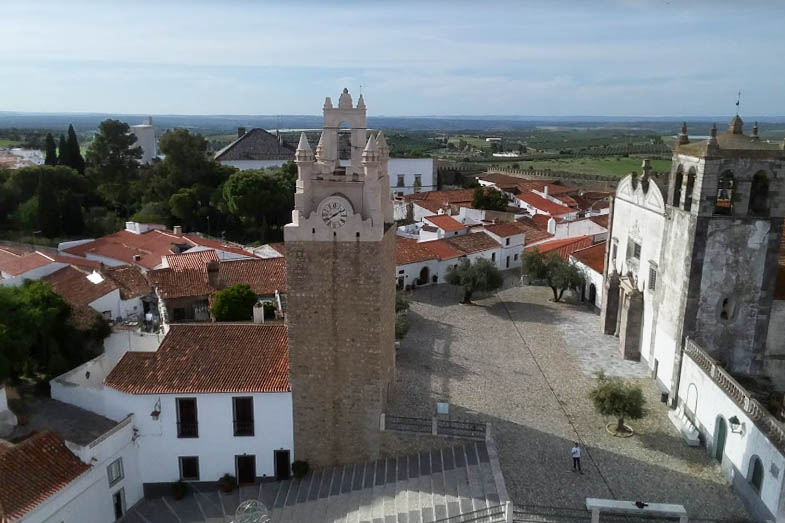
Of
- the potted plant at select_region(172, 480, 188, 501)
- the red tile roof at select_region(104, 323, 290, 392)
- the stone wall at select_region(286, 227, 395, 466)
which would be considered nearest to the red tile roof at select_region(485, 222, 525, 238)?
the stone wall at select_region(286, 227, 395, 466)

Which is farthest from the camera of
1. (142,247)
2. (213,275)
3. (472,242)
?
(472,242)

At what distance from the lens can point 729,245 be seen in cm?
1789

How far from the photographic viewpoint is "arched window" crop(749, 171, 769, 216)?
701 inches

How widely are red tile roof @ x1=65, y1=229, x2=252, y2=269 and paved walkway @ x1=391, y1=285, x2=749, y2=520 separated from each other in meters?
12.9

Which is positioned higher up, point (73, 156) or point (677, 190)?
point (677, 190)

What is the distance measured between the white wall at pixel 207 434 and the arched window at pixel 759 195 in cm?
1451

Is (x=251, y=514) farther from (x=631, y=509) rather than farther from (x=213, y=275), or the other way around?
Result: (x=213, y=275)

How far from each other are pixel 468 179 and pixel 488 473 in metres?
63.4

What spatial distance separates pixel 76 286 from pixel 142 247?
8815 millimetres

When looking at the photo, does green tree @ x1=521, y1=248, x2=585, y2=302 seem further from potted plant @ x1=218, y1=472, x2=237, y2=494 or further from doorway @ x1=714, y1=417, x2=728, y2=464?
potted plant @ x1=218, y1=472, x2=237, y2=494

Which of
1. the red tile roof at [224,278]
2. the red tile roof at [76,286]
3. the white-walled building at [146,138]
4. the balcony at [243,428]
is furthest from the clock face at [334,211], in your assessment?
the white-walled building at [146,138]

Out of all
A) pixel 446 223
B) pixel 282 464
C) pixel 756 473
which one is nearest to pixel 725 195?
pixel 756 473

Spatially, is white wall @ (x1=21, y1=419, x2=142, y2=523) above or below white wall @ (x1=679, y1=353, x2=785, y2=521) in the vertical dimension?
below

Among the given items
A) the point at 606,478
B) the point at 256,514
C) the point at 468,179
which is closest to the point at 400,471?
the point at 256,514
